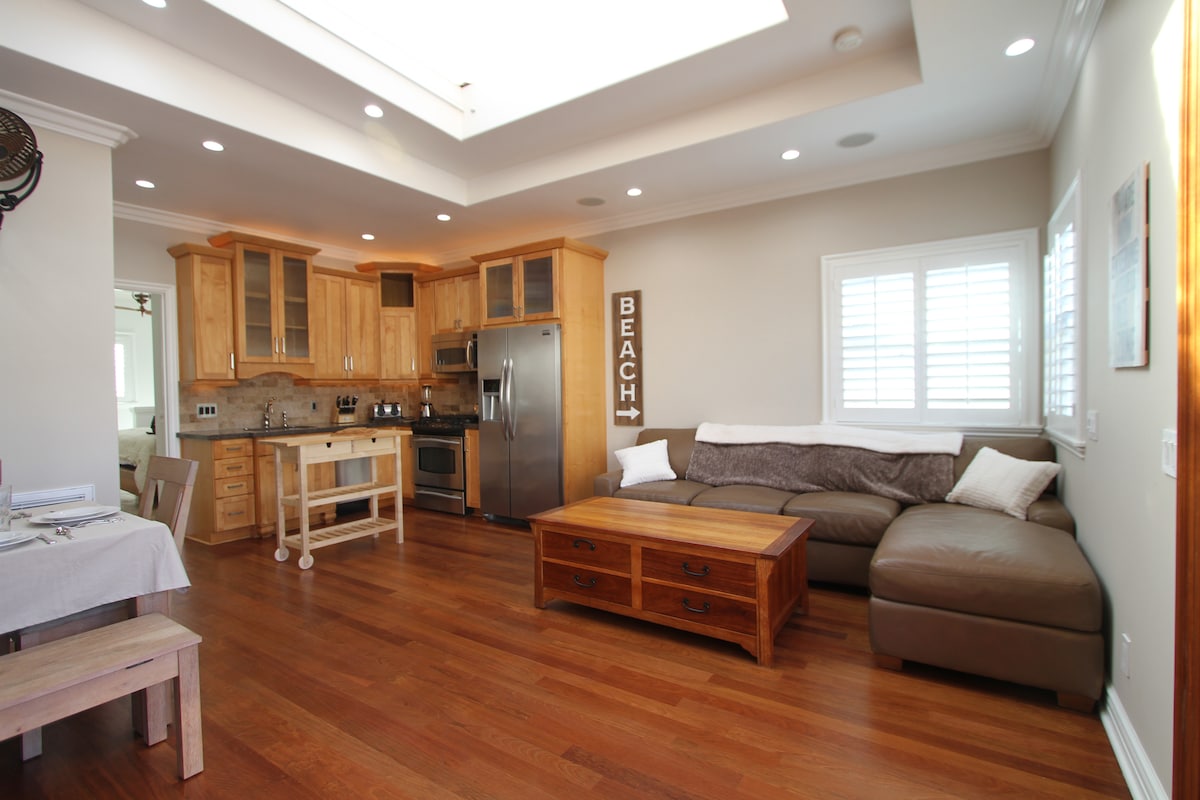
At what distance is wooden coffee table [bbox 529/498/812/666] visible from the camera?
7.97ft

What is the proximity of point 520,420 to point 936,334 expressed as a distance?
3311 mm

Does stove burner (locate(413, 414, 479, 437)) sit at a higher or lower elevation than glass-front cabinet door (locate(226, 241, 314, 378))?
lower

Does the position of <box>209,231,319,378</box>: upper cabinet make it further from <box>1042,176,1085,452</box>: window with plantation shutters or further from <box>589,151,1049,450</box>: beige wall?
<box>1042,176,1085,452</box>: window with plantation shutters

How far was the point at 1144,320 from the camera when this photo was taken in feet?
5.36

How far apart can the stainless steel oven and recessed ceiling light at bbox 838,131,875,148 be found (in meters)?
3.93

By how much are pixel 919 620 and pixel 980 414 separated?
76.3 inches

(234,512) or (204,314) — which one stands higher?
(204,314)

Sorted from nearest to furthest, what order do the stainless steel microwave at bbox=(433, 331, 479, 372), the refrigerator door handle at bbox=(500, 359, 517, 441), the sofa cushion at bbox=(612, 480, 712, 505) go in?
the sofa cushion at bbox=(612, 480, 712, 505) < the refrigerator door handle at bbox=(500, 359, 517, 441) < the stainless steel microwave at bbox=(433, 331, 479, 372)

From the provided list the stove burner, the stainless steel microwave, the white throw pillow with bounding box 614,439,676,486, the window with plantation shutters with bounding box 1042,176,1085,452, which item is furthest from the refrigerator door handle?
the window with plantation shutters with bounding box 1042,176,1085,452

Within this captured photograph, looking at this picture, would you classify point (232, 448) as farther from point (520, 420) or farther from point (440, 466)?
point (520, 420)

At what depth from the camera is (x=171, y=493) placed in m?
2.41

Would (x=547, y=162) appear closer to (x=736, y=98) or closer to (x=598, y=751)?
(x=736, y=98)

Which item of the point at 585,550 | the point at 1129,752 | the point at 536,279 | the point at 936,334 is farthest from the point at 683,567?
the point at 536,279

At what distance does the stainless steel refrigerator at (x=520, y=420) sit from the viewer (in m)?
4.80
